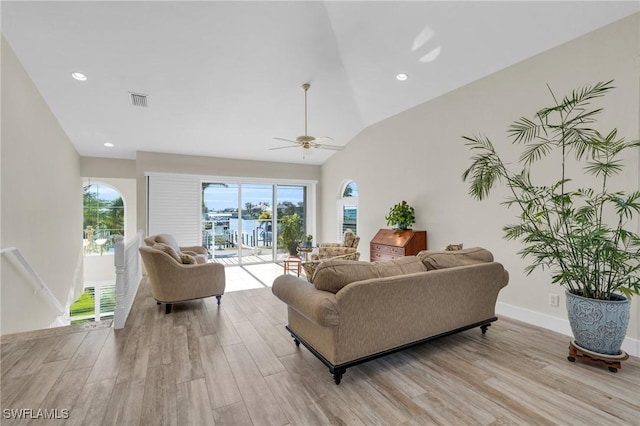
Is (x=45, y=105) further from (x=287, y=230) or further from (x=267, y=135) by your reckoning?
(x=287, y=230)

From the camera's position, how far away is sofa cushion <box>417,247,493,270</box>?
8.95 feet

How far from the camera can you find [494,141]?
3.83 meters

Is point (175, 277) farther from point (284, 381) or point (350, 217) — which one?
point (350, 217)

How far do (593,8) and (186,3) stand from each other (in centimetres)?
396

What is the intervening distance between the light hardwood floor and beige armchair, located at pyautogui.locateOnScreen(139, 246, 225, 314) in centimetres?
53

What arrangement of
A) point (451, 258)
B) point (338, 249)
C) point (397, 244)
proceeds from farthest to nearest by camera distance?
point (338, 249) → point (397, 244) → point (451, 258)

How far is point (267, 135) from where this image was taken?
6.03 m

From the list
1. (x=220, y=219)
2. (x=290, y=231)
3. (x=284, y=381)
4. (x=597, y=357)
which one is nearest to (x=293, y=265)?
(x=290, y=231)

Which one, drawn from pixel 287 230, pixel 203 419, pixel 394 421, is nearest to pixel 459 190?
pixel 394 421

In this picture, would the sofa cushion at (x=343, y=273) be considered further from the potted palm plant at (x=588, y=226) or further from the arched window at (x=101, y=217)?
the arched window at (x=101, y=217)

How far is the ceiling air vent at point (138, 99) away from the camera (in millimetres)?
4289

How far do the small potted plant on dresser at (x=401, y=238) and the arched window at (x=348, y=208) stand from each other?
1.58 meters

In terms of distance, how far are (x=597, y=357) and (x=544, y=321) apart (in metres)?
0.95

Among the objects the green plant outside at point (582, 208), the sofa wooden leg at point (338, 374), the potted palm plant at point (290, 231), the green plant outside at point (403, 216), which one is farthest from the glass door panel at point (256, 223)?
the sofa wooden leg at point (338, 374)
